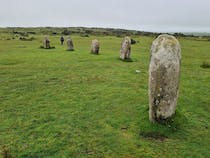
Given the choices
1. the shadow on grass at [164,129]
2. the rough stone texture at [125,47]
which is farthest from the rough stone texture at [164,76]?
the rough stone texture at [125,47]

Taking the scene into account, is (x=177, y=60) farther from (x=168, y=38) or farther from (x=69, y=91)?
(x=69, y=91)

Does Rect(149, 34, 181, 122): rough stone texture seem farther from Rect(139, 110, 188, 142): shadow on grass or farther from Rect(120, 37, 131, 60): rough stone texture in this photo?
Rect(120, 37, 131, 60): rough stone texture

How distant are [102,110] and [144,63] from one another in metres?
15.5

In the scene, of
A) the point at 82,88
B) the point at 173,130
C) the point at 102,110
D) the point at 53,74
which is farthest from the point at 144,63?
the point at 173,130

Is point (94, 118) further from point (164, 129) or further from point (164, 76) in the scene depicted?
point (164, 76)

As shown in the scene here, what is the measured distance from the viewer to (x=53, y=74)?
22.9 meters

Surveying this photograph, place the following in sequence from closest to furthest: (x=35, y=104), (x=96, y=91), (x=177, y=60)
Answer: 1. (x=177, y=60)
2. (x=35, y=104)
3. (x=96, y=91)

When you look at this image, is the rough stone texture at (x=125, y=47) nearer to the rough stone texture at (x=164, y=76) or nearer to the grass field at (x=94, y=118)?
the grass field at (x=94, y=118)

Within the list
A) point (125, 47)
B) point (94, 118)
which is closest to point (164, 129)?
point (94, 118)

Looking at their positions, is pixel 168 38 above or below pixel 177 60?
above

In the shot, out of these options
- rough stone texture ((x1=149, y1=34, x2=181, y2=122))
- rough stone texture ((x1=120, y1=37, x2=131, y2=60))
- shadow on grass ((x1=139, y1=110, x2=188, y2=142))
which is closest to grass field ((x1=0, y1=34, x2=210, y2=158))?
shadow on grass ((x1=139, y1=110, x2=188, y2=142))

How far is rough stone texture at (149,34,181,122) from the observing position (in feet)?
38.7

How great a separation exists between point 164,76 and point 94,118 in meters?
3.66

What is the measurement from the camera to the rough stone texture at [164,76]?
1179 centimetres
